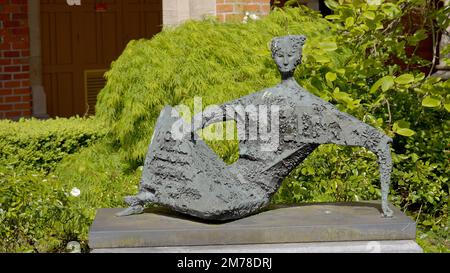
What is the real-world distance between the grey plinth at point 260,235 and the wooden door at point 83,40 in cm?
764

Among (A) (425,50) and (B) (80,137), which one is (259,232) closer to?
(B) (80,137)

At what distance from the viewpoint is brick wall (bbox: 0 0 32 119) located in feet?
32.8

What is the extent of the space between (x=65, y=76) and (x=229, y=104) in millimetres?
7748

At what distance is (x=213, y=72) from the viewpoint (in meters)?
6.59

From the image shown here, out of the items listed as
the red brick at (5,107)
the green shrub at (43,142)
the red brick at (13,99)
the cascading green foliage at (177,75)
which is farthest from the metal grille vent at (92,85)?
the cascading green foliage at (177,75)

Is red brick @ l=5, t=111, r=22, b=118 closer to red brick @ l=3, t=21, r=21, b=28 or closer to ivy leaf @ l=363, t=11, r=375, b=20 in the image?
red brick @ l=3, t=21, r=21, b=28

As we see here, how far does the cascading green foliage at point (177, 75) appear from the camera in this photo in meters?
6.47

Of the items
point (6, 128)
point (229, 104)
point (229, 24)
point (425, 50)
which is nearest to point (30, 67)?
point (6, 128)

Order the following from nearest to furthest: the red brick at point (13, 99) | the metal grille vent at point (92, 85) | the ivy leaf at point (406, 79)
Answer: the ivy leaf at point (406, 79) → the red brick at point (13, 99) → the metal grille vent at point (92, 85)

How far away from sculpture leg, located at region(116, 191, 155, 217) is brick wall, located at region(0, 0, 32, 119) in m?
5.88

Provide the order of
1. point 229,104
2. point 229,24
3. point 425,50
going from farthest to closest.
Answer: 1. point 425,50
2. point 229,24
3. point 229,104

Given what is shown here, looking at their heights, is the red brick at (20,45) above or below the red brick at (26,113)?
above

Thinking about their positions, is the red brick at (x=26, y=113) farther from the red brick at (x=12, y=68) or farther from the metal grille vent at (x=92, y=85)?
the metal grille vent at (x=92, y=85)

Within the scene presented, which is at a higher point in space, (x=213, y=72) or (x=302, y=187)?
(x=213, y=72)
